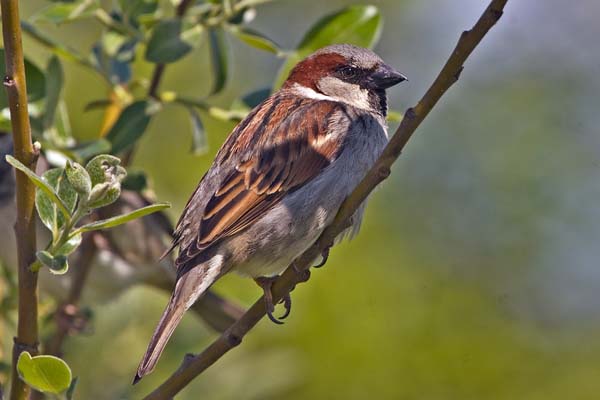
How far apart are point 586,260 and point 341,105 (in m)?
1.88

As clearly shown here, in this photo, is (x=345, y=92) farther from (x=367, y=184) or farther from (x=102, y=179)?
(x=102, y=179)

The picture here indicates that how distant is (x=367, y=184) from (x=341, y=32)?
96 centimetres

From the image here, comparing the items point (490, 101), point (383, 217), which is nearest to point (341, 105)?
point (383, 217)

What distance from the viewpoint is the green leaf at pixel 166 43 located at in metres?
2.34

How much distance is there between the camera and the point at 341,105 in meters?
2.64

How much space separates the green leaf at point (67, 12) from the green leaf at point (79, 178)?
0.94 meters

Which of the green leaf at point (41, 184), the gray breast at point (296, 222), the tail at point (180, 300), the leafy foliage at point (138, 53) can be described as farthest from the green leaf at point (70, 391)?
the gray breast at point (296, 222)

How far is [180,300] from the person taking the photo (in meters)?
2.12

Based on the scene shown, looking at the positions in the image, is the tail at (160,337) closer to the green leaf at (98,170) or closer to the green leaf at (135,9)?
the green leaf at (98,170)

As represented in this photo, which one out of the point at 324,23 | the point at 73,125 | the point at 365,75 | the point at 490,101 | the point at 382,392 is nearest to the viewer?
the point at 324,23

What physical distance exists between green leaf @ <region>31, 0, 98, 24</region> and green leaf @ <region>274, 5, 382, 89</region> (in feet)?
Answer: 1.68

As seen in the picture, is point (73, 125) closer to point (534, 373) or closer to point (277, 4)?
point (277, 4)

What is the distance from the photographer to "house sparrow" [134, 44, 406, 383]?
2299mm

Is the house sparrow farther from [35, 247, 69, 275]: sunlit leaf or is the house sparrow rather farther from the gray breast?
[35, 247, 69, 275]: sunlit leaf
